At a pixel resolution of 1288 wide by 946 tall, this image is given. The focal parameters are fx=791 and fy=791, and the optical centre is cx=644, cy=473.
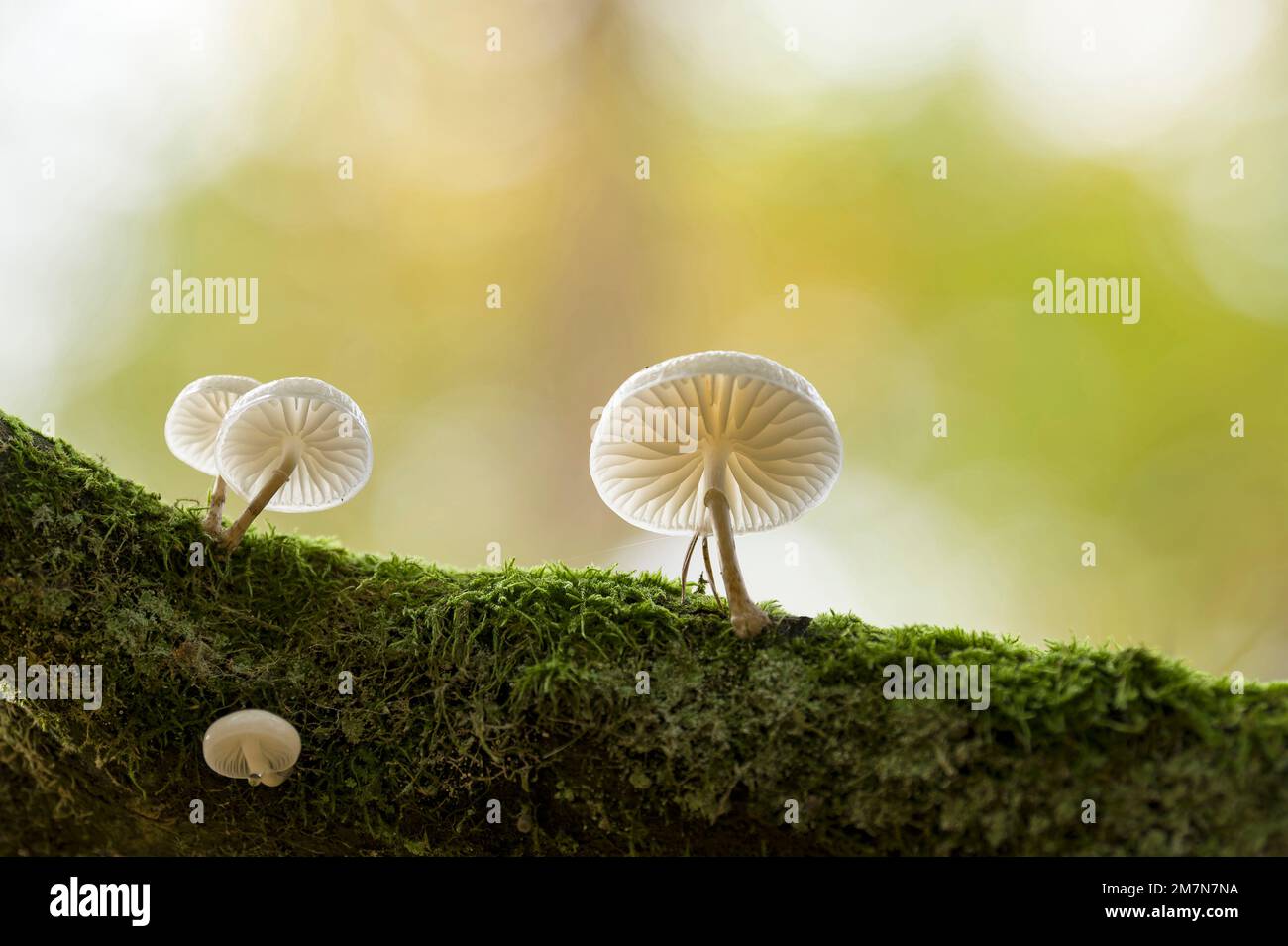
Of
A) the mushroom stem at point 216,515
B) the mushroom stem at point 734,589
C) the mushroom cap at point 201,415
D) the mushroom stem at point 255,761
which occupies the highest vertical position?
the mushroom cap at point 201,415

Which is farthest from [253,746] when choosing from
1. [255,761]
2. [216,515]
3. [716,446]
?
[716,446]

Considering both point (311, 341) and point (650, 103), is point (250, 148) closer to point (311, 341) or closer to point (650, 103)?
point (311, 341)

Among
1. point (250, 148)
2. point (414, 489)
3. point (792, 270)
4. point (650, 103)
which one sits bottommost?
point (414, 489)

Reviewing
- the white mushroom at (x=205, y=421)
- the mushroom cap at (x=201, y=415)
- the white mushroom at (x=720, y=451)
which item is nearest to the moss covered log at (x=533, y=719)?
the white mushroom at (x=205, y=421)

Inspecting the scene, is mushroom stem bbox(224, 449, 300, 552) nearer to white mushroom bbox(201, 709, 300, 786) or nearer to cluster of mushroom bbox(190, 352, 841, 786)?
cluster of mushroom bbox(190, 352, 841, 786)

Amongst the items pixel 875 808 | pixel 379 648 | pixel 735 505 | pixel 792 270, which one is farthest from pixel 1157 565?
pixel 379 648

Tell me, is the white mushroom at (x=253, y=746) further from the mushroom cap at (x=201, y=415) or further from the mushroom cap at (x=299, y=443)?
the mushroom cap at (x=201, y=415)

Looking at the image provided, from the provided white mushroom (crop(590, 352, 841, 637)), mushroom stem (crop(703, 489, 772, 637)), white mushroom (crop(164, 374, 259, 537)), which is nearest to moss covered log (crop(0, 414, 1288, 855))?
mushroom stem (crop(703, 489, 772, 637))
